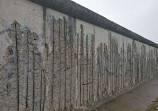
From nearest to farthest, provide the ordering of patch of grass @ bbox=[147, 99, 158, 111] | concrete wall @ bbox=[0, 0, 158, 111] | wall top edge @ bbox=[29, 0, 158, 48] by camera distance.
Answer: concrete wall @ bbox=[0, 0, 158, 111] → wall top edge @ bbox=[29, 0, 158, 48] → patch of grass @ bbox=[147, 99, 158, 111]

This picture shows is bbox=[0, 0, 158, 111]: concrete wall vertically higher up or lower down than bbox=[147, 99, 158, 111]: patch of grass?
A: higher up

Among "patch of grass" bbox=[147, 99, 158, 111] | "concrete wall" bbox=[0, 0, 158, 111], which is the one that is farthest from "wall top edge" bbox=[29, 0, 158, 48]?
"patch of grass" bbox=[147, 99, 158, 111]

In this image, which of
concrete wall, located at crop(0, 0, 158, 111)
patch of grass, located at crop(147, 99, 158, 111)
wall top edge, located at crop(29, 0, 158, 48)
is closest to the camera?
concrete wall, located at crop(0, 0, 158, 111)

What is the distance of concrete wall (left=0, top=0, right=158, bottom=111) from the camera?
2.69 m

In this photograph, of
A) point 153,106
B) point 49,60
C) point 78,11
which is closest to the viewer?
point 49,60

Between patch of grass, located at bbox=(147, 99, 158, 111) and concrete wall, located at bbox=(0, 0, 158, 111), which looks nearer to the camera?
concrete wall, located at bbox=(0, 0, 158, 111)

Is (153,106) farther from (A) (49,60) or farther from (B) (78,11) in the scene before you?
(A) (49,60)

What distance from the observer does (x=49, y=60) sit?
3492mm

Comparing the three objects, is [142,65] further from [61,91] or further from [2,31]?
[2,31]

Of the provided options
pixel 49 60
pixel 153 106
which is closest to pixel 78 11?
pixel 49 60

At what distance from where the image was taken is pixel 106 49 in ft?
A: 20.6

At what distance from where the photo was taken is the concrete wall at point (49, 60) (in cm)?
269

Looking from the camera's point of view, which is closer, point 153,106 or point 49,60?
point 49,60

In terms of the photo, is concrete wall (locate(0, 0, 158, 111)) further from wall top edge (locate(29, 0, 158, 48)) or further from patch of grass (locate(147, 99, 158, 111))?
patch of grass (locate(147, 99, 158, 111))
